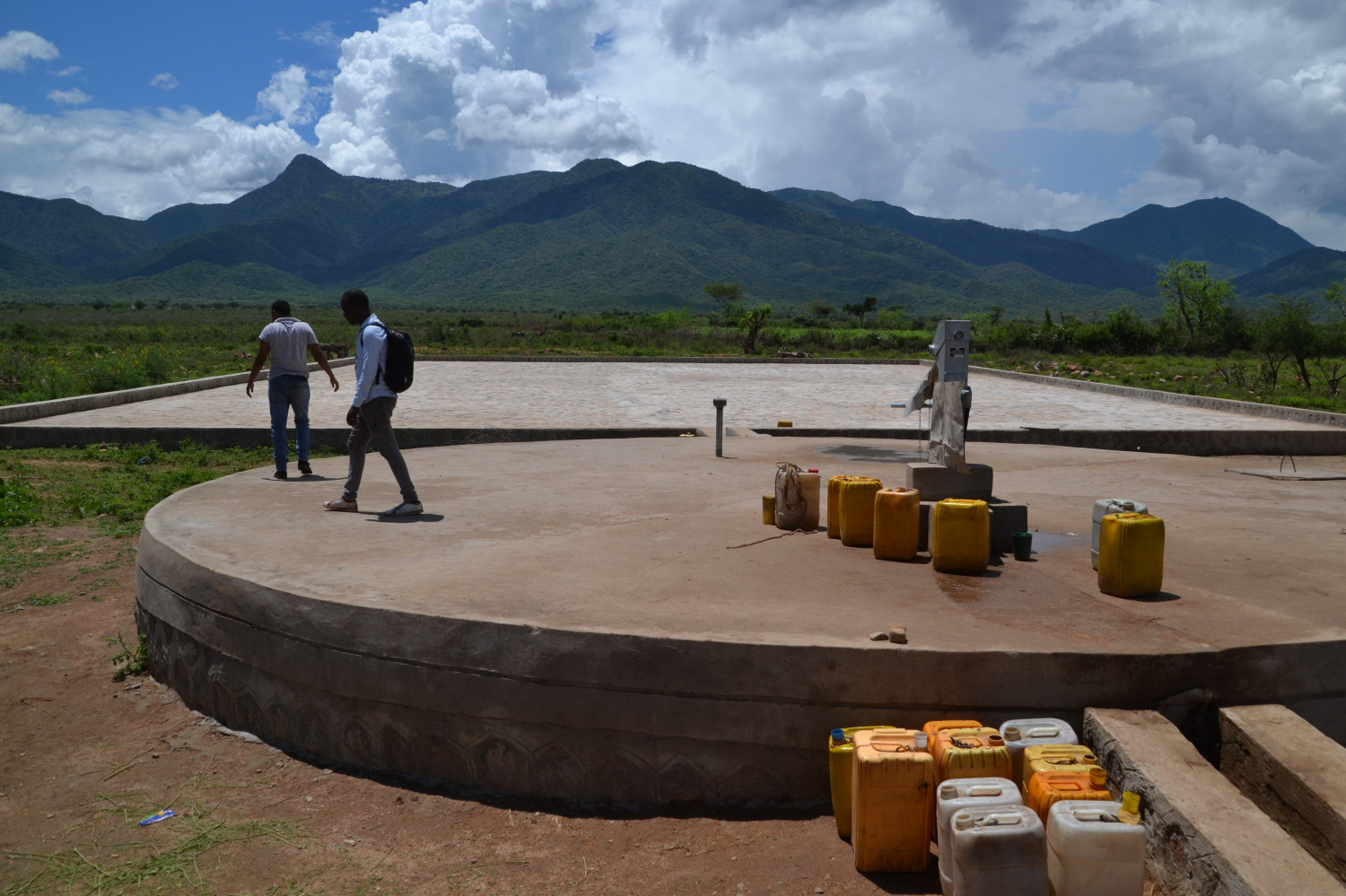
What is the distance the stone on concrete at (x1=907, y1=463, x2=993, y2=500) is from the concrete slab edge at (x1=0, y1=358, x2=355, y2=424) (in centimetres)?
1376

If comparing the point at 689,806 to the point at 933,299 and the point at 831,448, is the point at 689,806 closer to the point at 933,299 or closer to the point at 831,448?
the point at 831,448

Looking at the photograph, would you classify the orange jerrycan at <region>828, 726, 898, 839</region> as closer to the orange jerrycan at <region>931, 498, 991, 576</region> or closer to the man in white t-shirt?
the orange jerrycan at <region>931, 498, 991, 576</region>

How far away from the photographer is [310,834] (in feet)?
13.7

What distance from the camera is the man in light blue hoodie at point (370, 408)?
6.80 m

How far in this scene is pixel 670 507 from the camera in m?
7.64

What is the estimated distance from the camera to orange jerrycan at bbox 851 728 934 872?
3713 mm

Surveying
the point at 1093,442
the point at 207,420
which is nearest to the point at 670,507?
the point at 1093,442

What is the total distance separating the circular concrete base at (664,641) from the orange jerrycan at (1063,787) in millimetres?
523

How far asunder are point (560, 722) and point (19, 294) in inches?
7429

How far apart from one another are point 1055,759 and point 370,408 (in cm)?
Result: 490

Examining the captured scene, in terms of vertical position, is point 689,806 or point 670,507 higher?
point 670,507

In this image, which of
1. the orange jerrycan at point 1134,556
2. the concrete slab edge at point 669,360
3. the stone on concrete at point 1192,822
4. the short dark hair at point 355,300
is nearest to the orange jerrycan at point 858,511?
the orange jerrycan at point 1134,556

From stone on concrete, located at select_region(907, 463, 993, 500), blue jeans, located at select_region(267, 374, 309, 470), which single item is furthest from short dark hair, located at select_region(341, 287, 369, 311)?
stone on concrete, located at select_region(907, 463, 993, 500)

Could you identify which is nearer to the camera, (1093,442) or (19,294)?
(1093,442)
